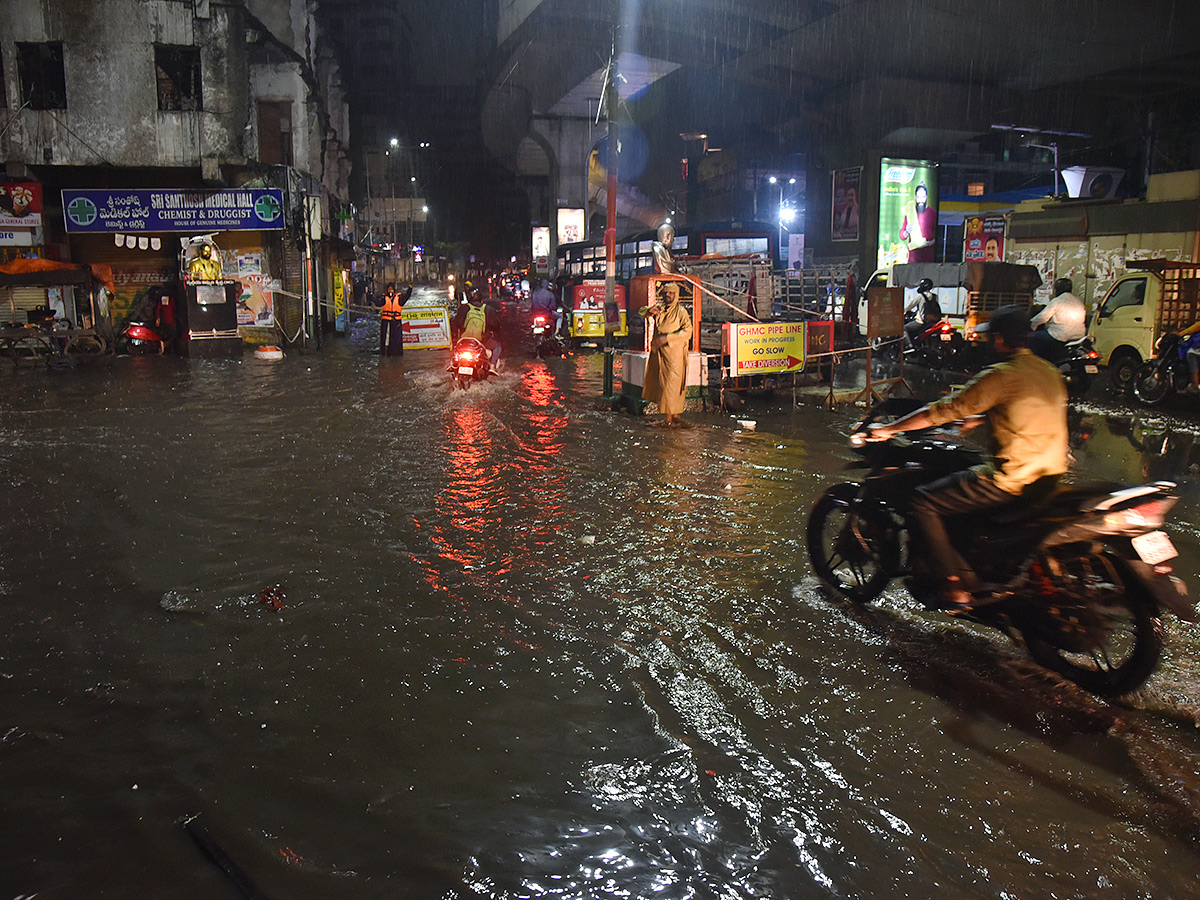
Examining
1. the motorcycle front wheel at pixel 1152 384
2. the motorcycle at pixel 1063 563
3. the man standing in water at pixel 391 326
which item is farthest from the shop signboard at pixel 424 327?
the motorcycle at pixel 1063 563

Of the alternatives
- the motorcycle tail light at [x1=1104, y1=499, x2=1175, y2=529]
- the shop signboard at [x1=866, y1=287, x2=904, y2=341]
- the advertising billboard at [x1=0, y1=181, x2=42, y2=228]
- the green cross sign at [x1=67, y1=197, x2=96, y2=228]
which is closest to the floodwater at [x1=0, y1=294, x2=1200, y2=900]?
the motorcycle tail light at [x1=1104, y1=499, x2=1175, y2=529]

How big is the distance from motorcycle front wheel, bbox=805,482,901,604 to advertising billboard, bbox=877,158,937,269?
27759mm

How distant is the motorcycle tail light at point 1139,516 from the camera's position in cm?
370

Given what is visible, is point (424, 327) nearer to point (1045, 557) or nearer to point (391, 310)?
point (391, 310)

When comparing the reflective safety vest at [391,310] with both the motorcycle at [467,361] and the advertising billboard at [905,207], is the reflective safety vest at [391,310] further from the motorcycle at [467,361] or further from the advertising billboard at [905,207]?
the advertising billboard at [905,207]

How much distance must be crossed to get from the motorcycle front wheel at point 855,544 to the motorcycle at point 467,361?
34.0 feet

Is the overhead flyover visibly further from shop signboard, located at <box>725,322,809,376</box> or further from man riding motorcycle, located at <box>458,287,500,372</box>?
shop signboard, located at <box>725,322,809,376</box>

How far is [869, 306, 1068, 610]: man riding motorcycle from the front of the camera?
13.7ft

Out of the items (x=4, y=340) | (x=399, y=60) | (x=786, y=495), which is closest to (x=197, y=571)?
(x=786, y=495)

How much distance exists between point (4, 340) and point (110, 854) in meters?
20.9

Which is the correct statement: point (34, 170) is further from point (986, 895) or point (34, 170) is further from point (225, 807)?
point (986, 895)

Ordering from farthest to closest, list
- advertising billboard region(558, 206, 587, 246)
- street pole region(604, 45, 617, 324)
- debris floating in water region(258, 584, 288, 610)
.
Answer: advertising billboard region(558, 206, 587, 246)
street pole region(604, 45, 617, 324)
debris floating in water region(258, 584, 288, 610)

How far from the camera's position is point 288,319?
90.5 ft

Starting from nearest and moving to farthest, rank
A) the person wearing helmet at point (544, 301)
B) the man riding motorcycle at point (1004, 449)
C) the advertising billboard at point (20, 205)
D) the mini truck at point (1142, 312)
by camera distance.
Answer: the man riding motorcycle at point (1004, 449) < the mini truck at point (1142, 312) < the person wearing helmet at point (544, 301) < the advertising billboard at point (20, 205)
